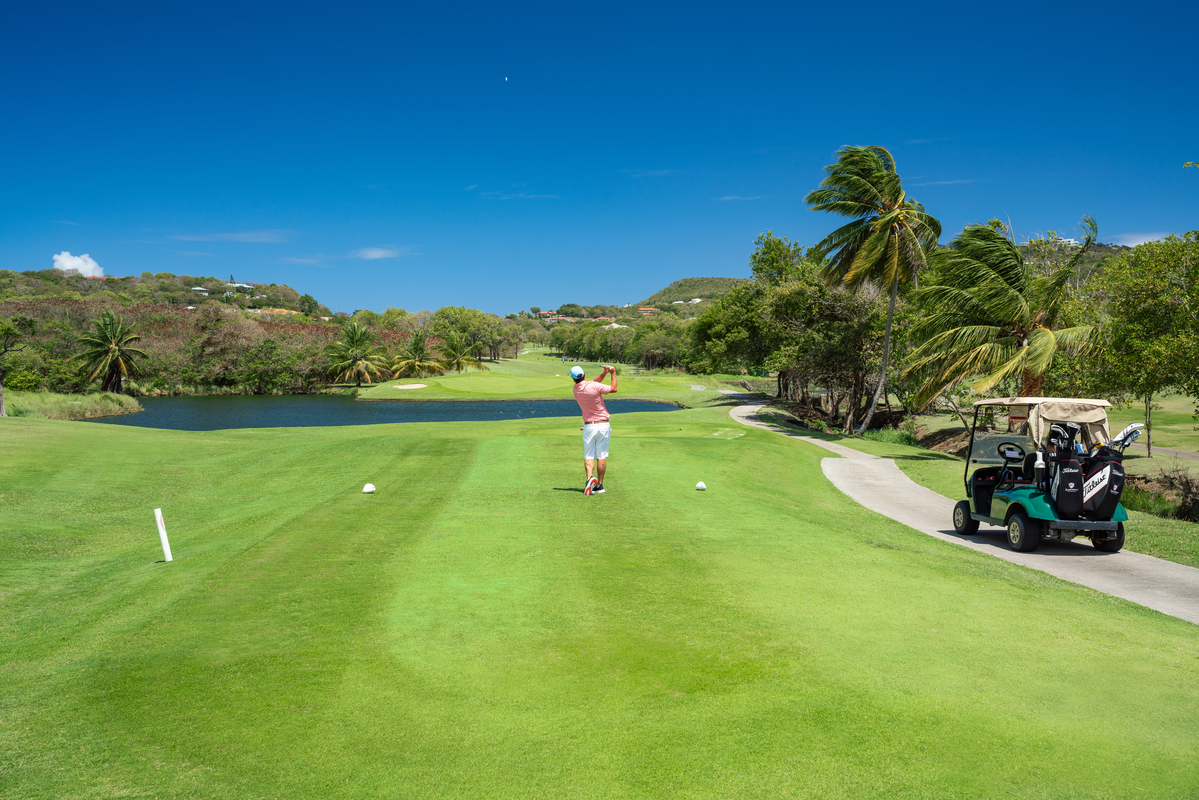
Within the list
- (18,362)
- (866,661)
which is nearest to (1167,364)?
(866,661)

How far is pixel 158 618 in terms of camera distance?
6.21 m

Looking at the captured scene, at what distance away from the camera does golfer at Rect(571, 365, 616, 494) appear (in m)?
12.1

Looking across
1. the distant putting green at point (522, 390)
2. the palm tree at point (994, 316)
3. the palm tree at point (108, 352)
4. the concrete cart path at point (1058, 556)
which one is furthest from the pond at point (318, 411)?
the concrete cart path at point (1058, 556)

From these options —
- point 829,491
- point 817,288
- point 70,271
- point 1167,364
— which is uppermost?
point 70,271

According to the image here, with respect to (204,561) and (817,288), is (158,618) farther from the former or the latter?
(817,288)

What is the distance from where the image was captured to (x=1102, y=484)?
1057cm

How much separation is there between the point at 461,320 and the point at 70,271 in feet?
419

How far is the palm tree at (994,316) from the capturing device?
22078 mm

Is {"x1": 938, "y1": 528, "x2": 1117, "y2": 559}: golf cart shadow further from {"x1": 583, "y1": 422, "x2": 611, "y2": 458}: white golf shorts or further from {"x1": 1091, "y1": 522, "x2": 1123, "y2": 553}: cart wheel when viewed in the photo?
{"x1": 583, "y1": 422, "x2": 611, "y2": 458}: white golf shorts

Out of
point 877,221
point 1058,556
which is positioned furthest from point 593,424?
point 877,221

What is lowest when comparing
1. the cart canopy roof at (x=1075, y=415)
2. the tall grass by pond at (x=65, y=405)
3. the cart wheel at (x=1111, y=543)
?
the tall grass by pond at (x=65, y=405)

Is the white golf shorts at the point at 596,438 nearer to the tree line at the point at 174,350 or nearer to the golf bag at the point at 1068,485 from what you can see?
the golf bag at the point at 1068,485

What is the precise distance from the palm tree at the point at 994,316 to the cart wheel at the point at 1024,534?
11724mm

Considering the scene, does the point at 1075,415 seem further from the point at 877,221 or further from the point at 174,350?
the point at 174,350
